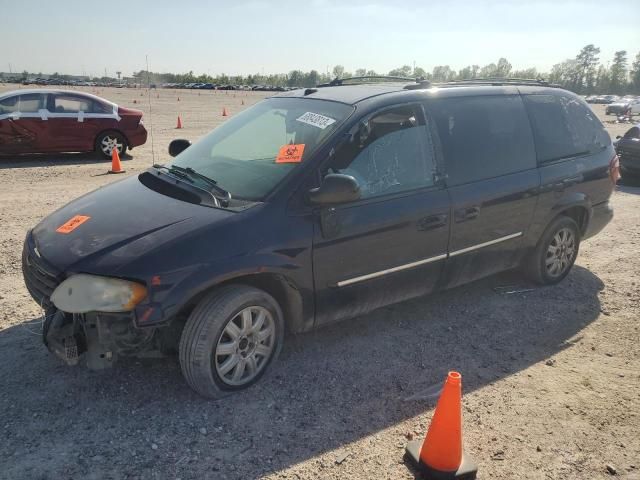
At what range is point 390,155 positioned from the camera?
3758 mm

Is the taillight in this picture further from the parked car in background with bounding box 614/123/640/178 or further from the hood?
Result: the parked car in background with bounding box 614/123/640/178

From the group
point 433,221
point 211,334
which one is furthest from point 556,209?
point 211,334

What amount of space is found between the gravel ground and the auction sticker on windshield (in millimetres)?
1646

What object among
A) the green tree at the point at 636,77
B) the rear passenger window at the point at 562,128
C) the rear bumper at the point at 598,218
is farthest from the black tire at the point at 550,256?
the green tree at the point at 636,77

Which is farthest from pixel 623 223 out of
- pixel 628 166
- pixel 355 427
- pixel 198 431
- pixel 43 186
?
pixel 43 186

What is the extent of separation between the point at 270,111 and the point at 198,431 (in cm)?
254

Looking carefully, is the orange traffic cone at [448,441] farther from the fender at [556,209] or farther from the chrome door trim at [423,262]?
the fender at [556,209]

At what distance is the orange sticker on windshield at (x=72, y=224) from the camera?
3363 mm

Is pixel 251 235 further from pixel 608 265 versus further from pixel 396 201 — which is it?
pixel 608 265

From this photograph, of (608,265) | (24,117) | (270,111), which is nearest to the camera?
(270,111)

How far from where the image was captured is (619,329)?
14.6ft

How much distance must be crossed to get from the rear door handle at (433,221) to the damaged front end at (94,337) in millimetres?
2003

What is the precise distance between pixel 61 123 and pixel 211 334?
31.3 feet

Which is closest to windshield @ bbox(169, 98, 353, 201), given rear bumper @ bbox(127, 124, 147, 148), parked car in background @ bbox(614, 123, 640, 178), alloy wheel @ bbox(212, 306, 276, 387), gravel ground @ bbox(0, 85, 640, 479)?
alloy wheel @ bbox(212, 306, 276, 387)
